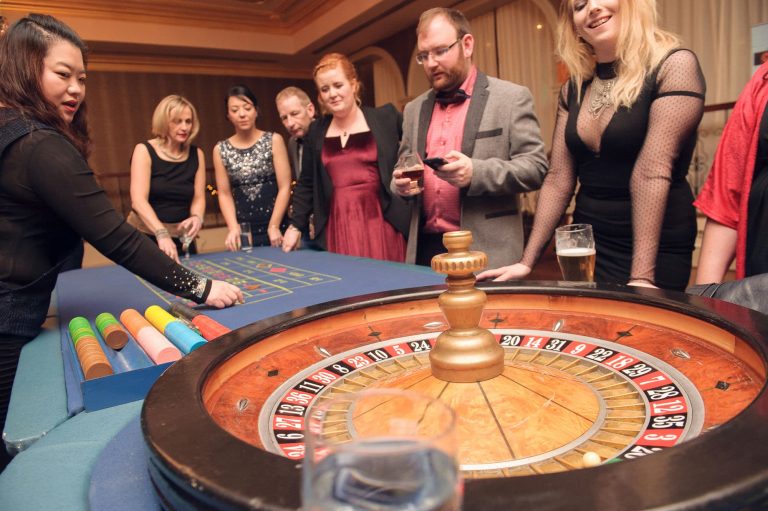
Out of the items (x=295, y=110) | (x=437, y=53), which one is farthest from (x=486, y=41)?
(x=437, y=53)

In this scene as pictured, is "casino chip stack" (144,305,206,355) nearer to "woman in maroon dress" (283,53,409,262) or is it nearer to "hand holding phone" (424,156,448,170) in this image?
"hand holding phone" (424,156,448,170)

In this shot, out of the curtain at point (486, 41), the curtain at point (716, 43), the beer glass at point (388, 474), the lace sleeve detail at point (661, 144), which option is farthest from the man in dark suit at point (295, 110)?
the curtain at point (486, 41)

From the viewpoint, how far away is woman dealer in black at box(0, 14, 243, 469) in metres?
1.48

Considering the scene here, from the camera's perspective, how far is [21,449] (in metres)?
0.81

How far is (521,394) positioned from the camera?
700mm

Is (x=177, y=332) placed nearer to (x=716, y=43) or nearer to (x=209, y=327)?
(x=209, y=327)

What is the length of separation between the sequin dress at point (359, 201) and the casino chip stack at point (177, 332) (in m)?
1.77

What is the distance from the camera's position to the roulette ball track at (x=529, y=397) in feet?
1.30

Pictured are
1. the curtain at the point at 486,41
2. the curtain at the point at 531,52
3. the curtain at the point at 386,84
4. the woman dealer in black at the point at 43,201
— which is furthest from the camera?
the curtain at the point at 386,84

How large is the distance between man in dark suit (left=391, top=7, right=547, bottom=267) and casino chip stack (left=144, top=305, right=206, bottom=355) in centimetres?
100

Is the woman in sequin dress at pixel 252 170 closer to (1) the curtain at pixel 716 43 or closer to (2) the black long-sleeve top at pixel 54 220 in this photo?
(2) the black long-sleeve top at pixel 54 220

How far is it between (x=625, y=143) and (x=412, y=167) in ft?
2.23

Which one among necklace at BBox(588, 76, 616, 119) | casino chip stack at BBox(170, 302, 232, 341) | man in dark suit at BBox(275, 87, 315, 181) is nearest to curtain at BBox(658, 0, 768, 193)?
man in dark suit at BBox(275, 87, 315, 181)

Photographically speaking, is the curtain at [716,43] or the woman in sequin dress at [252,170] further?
the curtain at [716,43]
